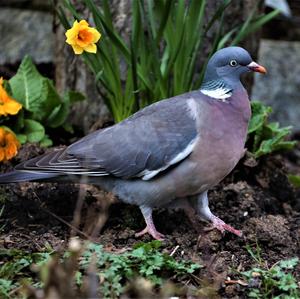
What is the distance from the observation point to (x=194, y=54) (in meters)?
5.08

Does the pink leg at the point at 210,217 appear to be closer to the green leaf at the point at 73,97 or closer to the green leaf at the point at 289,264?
the green leaf at the point at 289,264

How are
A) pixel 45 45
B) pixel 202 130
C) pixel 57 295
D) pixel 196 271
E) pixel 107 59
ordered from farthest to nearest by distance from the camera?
pixel 45 45
pixel 107 59
pixel 202 130
pixel 196 271
pixel 57 295

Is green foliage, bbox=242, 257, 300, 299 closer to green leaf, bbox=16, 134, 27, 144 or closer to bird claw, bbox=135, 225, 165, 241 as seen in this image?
bird claw, bbox=135, 225, 165, 241

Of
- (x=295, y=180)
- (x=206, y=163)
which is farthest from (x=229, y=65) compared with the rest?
(x=295, y=180)

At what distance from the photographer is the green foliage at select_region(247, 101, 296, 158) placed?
5.22m

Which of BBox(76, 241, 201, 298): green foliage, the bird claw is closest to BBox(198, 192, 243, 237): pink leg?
the bird claw

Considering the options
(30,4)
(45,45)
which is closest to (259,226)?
(45,45)

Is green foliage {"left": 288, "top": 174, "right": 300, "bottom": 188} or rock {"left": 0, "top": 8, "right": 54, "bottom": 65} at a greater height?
rock {"left": 0, "top": 8, "right": 54, "bottom": 65}

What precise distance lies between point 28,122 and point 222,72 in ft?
4.87

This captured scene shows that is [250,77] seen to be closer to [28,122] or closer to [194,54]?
[194,54]

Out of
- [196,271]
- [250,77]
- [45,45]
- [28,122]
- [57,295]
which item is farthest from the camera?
[45,45]

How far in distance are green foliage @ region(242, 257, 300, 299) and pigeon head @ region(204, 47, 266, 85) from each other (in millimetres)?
1117

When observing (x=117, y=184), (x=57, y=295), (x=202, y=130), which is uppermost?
(x=57, y=295)

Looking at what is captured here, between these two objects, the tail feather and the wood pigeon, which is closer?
the wood pigeon
